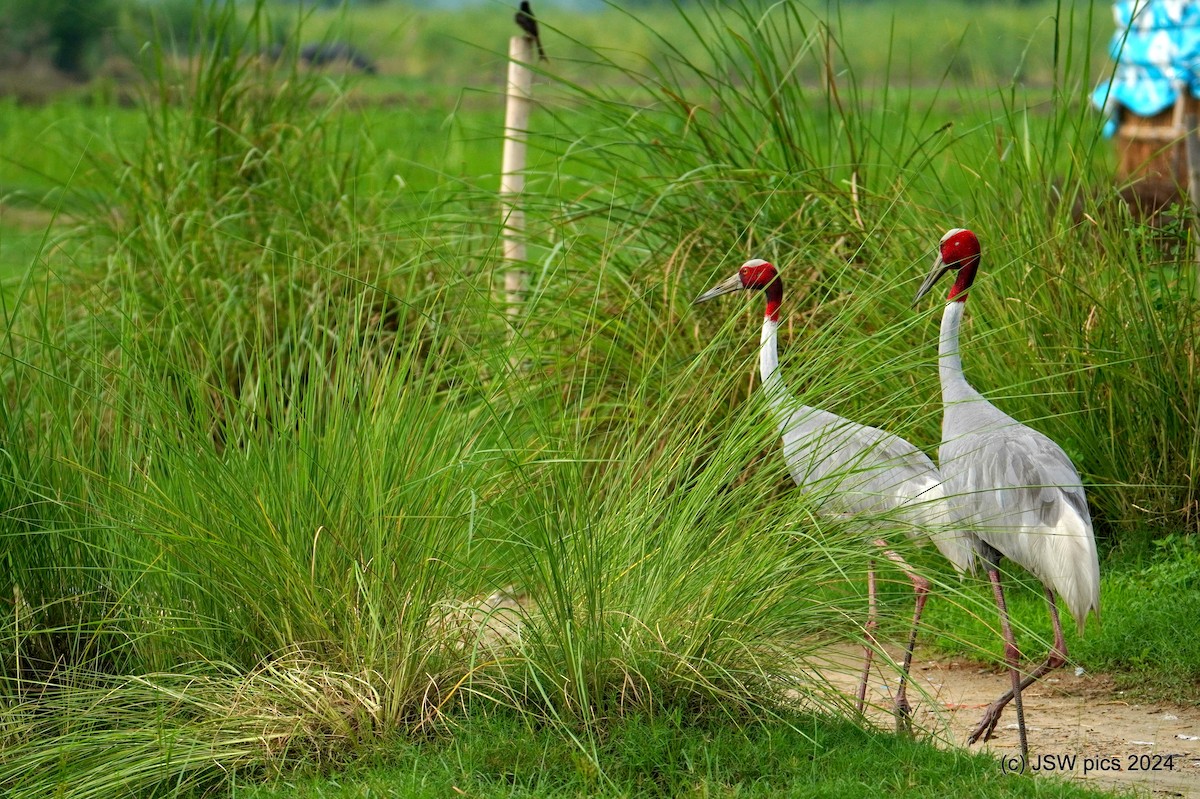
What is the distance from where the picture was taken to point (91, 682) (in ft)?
12.4

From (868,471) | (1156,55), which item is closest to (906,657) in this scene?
(868,471)

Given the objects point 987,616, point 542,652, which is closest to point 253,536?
point 542,652

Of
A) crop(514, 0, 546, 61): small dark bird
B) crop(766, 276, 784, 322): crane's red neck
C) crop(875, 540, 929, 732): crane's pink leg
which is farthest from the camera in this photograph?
crop(514, 0, 546, 61): small dark bird

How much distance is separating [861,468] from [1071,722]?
129 cm

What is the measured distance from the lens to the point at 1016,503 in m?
4.09

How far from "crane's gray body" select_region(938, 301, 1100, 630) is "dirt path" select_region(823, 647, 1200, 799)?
1.26 ft

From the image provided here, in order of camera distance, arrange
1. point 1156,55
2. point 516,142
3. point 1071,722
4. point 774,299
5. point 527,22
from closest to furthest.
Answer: point 1071,722, point 774,299, point 527,22, point 516,142, point 1156,55

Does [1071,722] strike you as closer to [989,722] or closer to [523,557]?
[989,722]

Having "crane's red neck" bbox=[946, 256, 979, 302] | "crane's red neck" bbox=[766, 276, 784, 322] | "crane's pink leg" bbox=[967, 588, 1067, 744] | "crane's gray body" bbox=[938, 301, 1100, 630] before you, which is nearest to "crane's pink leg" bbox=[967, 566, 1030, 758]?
"crane's pink leg" bbox=[967, 588, 1067, 744]

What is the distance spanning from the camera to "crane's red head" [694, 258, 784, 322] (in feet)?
15.1

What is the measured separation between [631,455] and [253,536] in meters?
1.04

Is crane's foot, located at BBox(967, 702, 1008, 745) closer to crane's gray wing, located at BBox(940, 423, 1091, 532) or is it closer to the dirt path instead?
the dirt path

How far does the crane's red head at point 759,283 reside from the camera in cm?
459

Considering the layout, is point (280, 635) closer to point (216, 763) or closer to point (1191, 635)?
point (216, 763)
